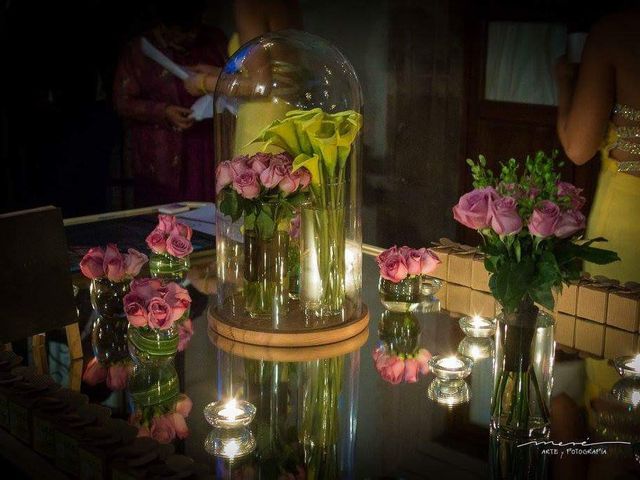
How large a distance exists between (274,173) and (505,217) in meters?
0.53

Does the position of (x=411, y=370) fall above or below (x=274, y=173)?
below

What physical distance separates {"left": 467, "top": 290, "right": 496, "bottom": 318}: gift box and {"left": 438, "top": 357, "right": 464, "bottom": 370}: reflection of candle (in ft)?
1.12

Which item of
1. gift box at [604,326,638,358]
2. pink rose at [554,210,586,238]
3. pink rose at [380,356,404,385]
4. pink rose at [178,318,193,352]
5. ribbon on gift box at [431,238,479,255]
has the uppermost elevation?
pink rose at [554,210,586,238]

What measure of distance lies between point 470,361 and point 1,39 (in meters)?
3.46

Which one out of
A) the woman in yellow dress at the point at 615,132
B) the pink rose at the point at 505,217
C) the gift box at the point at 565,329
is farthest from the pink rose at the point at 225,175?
the woman in yellow dress at the point at 615,132

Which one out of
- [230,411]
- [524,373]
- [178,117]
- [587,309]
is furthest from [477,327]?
[178,117]

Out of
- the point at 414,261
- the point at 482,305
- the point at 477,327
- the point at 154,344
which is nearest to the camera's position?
the point at 154,344

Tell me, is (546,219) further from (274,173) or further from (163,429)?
(163,429)

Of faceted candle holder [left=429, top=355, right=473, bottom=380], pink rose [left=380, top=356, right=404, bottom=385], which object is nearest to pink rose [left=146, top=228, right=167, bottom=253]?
pink rose [left=380, top=356, right=404, bottom=385]

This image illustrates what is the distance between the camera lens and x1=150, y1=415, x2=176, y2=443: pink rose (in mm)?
1526

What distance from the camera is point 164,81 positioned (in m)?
4.61

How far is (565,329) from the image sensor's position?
6.75 ft

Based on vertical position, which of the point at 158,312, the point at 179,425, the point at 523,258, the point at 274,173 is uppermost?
the point at 274,173

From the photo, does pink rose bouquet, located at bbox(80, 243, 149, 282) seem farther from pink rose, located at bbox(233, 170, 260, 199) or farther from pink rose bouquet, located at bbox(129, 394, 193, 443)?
pink rose bouquet, located at bbox(129, 394, 193, 443)
